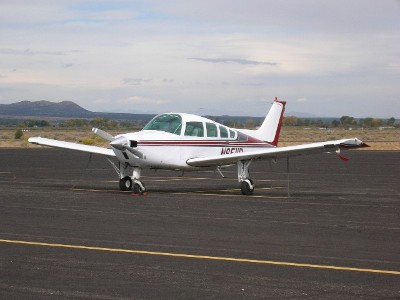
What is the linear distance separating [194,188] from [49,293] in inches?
670

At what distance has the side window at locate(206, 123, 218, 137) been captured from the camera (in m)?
25.6

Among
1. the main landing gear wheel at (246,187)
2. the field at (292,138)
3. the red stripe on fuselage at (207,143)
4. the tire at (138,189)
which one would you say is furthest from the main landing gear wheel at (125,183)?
the field at (292,138)

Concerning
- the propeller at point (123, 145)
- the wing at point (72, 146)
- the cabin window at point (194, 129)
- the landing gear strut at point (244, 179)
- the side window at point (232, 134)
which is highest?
the cabin window at point (194, 129)

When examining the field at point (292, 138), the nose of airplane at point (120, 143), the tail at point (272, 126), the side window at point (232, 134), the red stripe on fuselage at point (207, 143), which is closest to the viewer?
the nose of airplane at point (120, 143)

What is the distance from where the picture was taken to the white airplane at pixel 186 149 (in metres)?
23.8

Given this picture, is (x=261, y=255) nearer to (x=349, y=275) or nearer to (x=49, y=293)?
(x=349, y=275)

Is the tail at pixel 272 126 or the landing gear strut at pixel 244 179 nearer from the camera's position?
the landing gear strut at pixel 244 179

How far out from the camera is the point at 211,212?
19.0 m

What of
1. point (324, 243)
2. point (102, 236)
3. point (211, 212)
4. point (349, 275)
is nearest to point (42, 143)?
point (211, 212)

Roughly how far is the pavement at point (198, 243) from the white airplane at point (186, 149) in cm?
77

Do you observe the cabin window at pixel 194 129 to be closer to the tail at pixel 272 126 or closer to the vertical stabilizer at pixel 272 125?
the tail at pixel 272 126

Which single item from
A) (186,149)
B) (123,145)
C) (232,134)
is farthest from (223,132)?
(123,145)

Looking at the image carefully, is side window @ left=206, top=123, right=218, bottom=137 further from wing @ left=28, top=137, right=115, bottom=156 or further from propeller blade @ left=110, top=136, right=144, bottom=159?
wing @ left=28, top=137, right=115, bottom=156

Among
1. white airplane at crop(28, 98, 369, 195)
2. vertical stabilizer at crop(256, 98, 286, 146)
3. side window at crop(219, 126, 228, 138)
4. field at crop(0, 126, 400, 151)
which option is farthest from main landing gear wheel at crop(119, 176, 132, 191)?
field at crop(0, 126, 400, 151)
